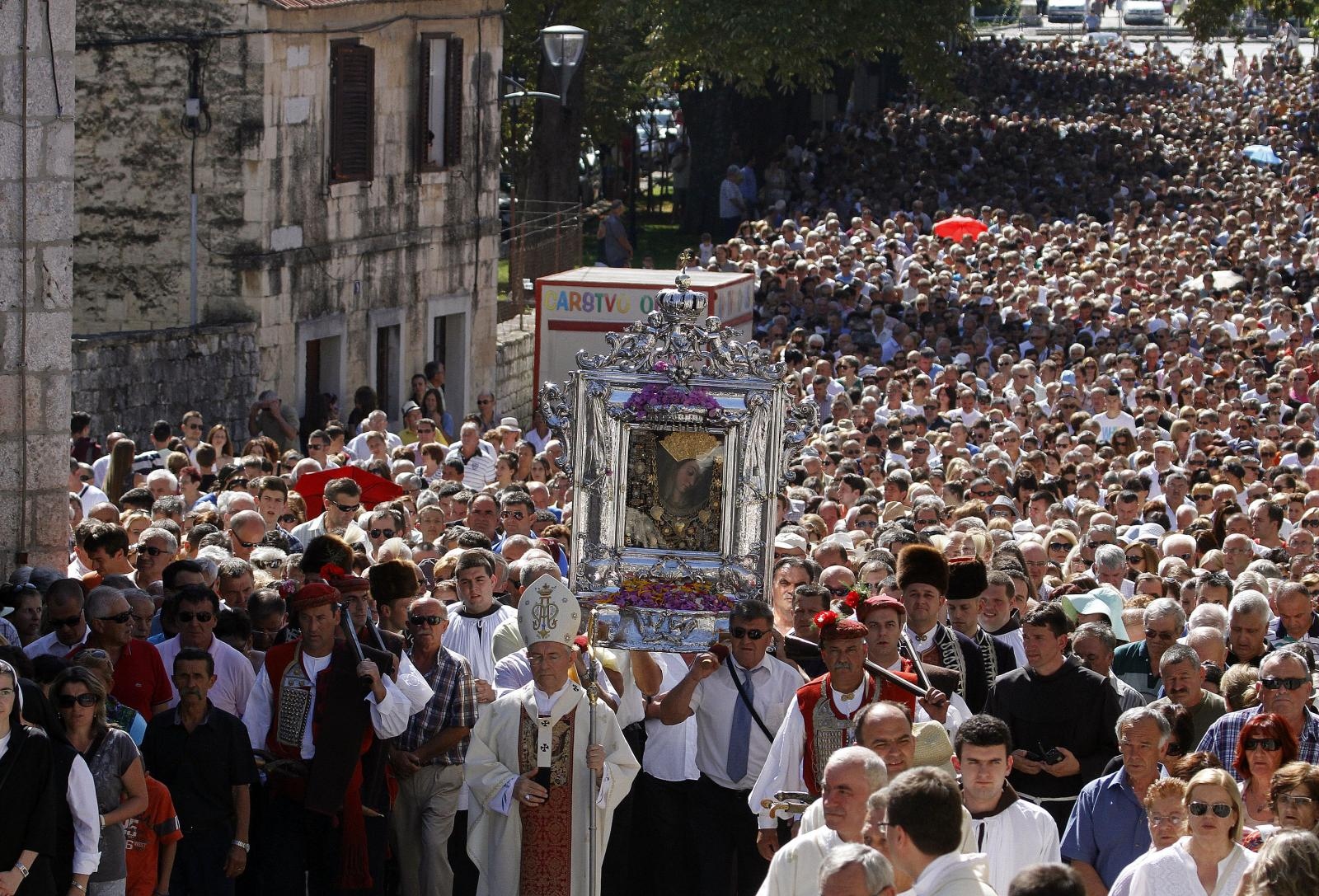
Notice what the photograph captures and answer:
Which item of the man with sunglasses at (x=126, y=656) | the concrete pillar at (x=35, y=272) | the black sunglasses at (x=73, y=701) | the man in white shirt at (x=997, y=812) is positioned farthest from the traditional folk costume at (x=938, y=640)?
the concrete pillar at (x=35, y=272)

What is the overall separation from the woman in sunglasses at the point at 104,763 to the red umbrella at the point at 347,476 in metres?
6.27

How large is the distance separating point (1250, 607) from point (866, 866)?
5.06m

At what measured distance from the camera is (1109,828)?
866 centimetres

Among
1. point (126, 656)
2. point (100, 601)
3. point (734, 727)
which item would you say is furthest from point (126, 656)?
point (734, 727)

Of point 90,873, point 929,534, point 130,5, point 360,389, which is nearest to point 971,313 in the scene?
point 360,389

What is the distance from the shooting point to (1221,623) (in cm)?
1102

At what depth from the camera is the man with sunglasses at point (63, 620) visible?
10266 millimetres

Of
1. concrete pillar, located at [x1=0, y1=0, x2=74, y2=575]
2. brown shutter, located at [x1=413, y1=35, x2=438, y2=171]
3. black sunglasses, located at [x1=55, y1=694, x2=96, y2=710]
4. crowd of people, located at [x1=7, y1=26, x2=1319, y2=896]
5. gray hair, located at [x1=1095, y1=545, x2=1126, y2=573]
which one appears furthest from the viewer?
brown shutter, located at [x1=413, y1=35, x2=438, y2=171]

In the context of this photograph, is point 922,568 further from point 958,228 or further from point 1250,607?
point 958,228

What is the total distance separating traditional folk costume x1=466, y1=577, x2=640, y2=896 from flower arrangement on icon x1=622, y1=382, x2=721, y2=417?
5.41 feet

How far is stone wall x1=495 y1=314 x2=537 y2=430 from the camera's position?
28.9 m

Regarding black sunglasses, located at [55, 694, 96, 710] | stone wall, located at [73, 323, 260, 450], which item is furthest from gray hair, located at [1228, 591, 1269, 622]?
stone wall, located at [73, 323, 260, 450]

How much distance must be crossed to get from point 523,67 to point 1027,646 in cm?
2840

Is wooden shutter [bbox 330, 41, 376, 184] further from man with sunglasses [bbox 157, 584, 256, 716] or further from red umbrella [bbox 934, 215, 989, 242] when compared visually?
man with sunglasses [bbox 157, 584, 256, 716]
